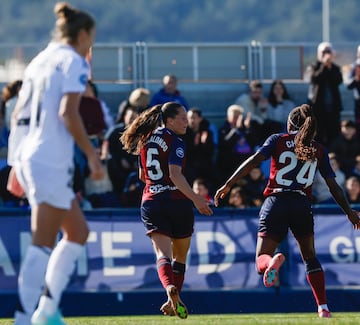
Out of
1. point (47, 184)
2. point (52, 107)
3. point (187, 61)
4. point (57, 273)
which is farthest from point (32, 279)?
point (187, 61)

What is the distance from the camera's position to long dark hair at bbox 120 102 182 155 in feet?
40.8

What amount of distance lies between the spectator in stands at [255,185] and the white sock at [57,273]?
8985 millimetres

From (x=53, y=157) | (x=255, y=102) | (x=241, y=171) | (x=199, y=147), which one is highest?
(x=53, y=157)

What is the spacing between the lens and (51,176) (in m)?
8.94

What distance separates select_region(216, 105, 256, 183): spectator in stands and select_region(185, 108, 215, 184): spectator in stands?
20 centimetres

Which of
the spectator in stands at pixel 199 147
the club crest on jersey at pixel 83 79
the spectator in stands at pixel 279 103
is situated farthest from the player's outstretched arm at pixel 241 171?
the spectator in stands at pixel 279 103

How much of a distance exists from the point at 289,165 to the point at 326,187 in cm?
644

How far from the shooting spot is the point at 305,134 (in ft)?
39.6

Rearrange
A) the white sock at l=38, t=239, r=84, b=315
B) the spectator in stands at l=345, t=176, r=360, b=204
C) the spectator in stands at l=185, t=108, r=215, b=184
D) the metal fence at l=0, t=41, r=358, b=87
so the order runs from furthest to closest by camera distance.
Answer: the metal fence at l=0, t=41, r=358, b=87
the spectator in stands at l=185, t=108, r=215, b=184
the spectator in stands at l=345, t=176, r=360, b=204
the white sock at l=38, t=239, r=84, b=315

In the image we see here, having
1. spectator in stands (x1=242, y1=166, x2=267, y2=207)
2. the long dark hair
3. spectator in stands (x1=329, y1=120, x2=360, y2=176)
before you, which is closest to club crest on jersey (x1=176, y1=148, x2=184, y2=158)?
the long dark hair

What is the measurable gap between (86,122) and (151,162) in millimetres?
5538

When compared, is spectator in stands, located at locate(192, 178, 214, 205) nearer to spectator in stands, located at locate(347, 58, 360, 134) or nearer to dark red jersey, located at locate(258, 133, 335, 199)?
spectator in stands, located at locate(347, 58, 360, 134)

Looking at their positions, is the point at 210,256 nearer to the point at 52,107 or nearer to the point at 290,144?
the point at 290,144

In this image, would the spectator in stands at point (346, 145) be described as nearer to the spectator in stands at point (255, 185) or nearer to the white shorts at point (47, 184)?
the spectator in stands at point (255, 185)
